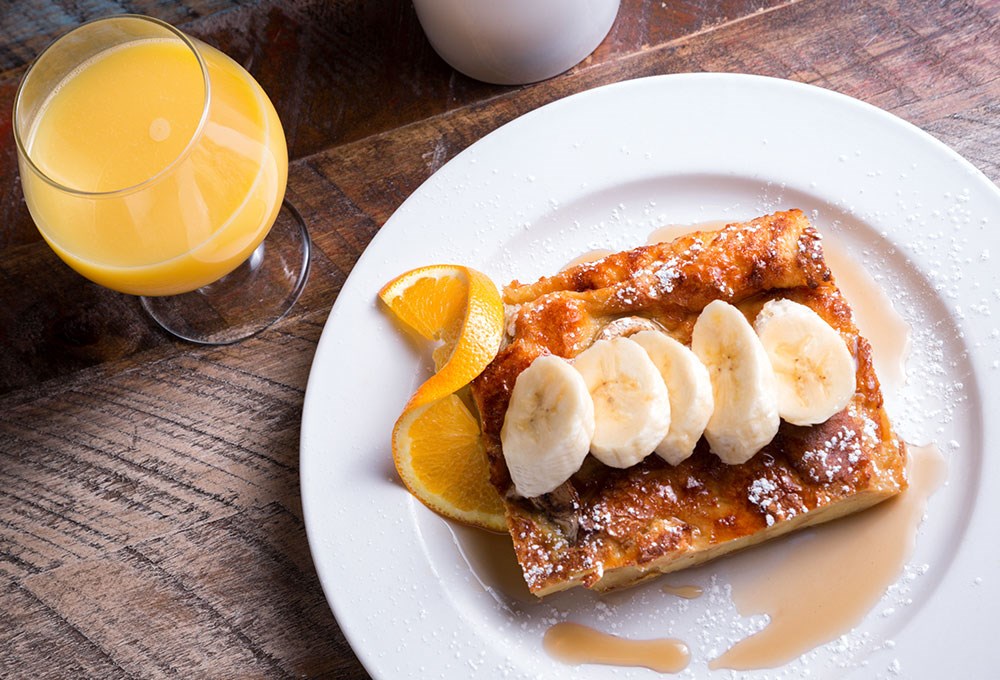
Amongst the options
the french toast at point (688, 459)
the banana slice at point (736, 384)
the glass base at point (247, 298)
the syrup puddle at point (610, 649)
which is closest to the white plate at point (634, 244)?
the syrup puddle at point (610, 649)

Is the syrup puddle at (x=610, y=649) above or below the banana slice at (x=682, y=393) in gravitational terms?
below

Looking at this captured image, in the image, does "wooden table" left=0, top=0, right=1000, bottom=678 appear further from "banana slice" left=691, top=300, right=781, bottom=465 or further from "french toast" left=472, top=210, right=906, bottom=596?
"banana slice" left=691, top=300, right=781, bottom=465

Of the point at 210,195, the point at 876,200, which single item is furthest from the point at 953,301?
the point at 210,195

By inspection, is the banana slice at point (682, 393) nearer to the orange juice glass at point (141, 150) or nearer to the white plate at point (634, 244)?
the white plate at point (634, 244)

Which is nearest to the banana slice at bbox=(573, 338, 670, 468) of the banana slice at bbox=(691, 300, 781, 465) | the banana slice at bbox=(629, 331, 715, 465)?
the banana slice at bbox=(629, 331, 715, 465)

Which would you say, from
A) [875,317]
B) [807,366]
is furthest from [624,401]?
[875,317]

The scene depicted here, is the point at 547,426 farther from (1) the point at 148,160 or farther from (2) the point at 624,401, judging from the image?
(1) the point at 148,160
